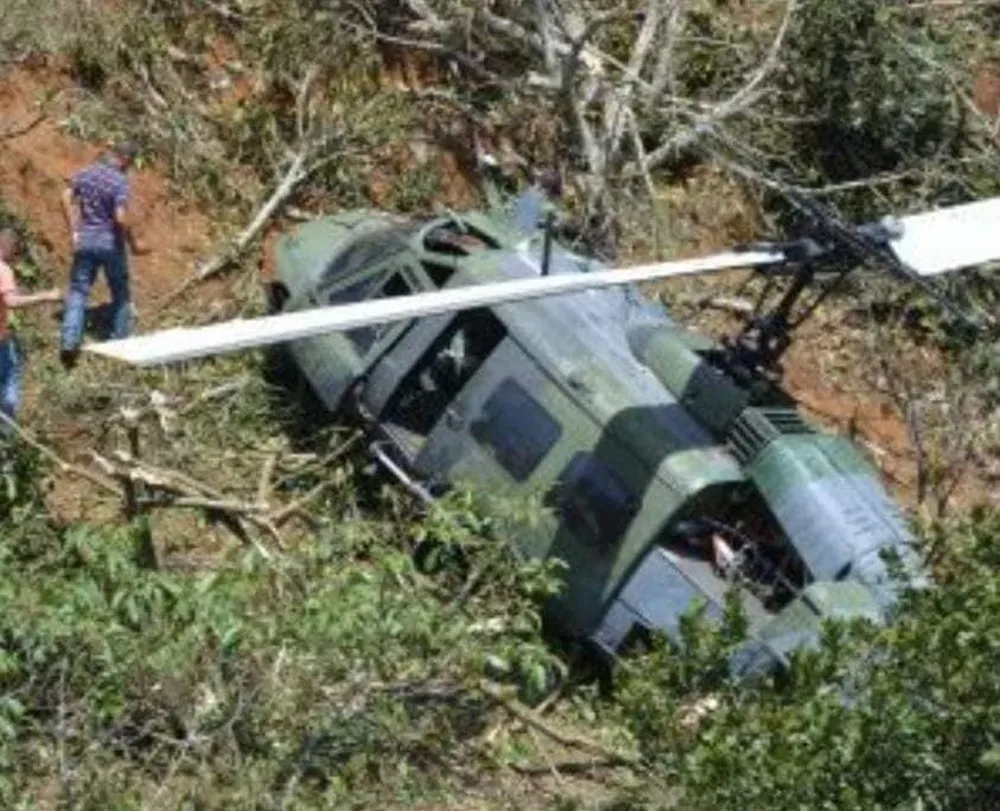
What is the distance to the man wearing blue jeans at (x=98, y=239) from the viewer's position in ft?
36.3

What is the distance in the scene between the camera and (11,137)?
12.1 metres

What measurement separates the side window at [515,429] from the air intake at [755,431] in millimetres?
828

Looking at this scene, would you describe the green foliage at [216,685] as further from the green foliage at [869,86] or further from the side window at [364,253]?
the green foliage at [869,86]

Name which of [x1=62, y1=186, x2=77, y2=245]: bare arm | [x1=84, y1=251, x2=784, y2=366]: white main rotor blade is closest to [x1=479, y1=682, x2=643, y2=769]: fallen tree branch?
[x1=84, y1=251, x2=784, y2=366]: white main rotor blade

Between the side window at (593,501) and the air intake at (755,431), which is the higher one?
the air intake at (755,431)

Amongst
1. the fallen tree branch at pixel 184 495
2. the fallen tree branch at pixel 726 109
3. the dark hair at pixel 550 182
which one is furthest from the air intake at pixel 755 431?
the fallen tree branch at pixel 726 109

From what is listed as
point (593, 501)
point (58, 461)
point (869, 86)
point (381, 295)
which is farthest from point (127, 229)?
point (869, 86)

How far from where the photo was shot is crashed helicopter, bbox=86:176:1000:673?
28.9 feet

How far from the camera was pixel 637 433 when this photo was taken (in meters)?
9.52

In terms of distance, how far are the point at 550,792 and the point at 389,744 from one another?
0.93m

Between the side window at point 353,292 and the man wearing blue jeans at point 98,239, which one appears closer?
the side window at point 353,292

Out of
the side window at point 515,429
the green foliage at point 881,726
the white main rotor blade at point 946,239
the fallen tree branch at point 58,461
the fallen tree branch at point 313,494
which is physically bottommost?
the fallen tree branch at point 58,461

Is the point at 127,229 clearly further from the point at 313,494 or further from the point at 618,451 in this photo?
the point at 618,451

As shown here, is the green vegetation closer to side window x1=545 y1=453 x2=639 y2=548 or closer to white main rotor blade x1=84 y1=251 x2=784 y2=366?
side window x1=545 y1=453 x2=639 y2=548
